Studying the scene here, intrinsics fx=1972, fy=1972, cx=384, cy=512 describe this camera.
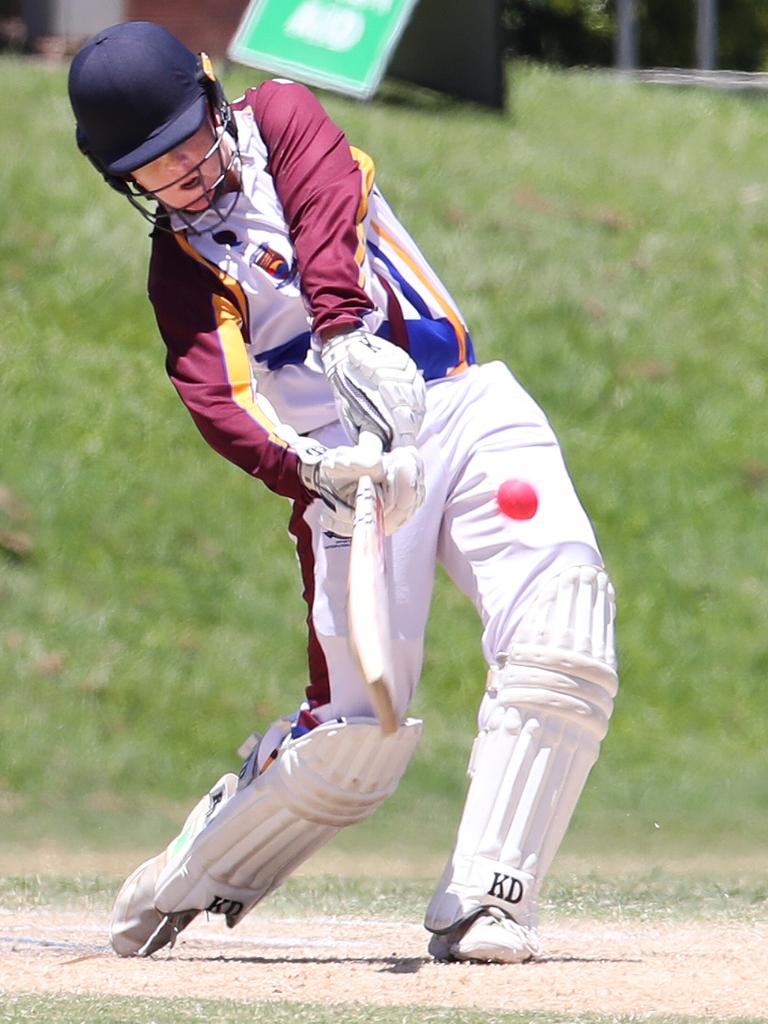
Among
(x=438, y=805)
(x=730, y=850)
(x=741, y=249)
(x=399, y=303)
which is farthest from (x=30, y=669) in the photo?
(x=741, y=249)

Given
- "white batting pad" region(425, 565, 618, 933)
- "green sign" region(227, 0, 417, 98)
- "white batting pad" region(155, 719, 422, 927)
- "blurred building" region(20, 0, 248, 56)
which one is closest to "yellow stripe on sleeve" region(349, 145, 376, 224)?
"white batting pad" region(425, 565, 618, 933)

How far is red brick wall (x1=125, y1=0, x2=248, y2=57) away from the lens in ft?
50.2

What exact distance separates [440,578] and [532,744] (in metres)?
6.03

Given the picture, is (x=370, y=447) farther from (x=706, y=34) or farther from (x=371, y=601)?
(x=706, y=34)

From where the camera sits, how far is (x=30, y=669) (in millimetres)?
8977

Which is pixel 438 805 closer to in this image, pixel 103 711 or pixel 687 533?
pixel 103 711

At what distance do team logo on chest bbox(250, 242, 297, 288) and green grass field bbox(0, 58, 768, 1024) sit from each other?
7.60ft

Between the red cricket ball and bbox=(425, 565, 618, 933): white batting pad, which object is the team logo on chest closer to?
the red cricket ball

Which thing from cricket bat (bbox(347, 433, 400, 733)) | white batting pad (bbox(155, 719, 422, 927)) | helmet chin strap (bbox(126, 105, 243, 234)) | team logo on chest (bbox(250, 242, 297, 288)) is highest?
helmet chin strap (bbox(126, 105, 243, 234))

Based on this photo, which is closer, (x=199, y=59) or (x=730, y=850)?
(x=199, y=59)

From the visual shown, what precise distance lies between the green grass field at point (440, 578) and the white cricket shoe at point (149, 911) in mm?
1677

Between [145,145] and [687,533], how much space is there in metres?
6.91

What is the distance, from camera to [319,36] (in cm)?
1341

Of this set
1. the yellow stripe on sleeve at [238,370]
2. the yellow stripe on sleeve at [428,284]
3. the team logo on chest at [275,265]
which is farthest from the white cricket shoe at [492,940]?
the team logo on chest at [275,265]
